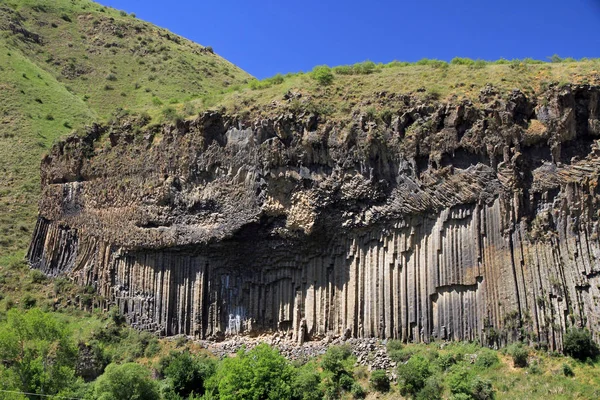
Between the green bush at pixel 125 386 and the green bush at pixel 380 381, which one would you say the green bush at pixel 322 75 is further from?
the green bush at pixel 125 386

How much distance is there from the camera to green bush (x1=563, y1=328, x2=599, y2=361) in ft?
73.0

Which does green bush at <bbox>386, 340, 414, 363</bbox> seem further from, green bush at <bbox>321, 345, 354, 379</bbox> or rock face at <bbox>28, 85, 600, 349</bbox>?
green bush at <bbox>321, 345, 354, 379</bbox>

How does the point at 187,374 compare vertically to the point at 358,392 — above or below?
above

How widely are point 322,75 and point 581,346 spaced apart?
1778 centimetres

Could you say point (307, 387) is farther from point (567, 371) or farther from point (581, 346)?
point (581, 346)

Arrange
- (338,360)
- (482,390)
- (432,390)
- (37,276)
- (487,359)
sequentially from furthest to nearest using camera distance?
(37,276) → (338,360) → (487,359) → (432,390) → (482,390)

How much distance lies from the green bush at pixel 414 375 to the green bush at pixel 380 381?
0.91 metres

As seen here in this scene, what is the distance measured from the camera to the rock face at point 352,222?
80.2 feet

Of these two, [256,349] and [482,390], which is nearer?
[482,390]

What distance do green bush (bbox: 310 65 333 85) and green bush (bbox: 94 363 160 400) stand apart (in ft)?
53.6

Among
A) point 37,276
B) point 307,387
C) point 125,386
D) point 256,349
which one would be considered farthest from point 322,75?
point 37,276

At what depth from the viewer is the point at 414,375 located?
76.5 ft

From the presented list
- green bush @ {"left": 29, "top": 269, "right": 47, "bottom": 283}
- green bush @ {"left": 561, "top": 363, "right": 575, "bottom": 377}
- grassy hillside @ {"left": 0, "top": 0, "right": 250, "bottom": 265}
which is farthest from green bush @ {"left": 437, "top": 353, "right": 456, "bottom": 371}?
green bush @ {"left": 29, "top": 269, "right": 47, "bottom": 283}

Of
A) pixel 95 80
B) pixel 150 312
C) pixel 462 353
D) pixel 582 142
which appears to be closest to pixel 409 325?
pixel 462 353
